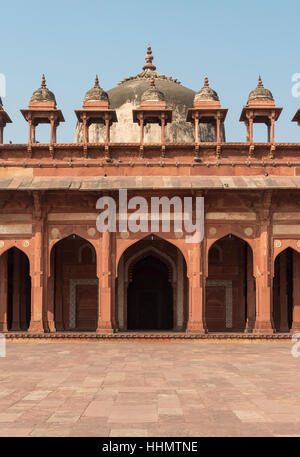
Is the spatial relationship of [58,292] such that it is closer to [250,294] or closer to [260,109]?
[250,294]

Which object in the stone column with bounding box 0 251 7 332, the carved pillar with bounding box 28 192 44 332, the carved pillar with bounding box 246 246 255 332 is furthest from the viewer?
the carved pillar with bounding box 246 246 255 332

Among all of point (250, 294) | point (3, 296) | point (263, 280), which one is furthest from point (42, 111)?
point (250, 294)

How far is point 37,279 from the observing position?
1518cm

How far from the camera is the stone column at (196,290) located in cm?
1490

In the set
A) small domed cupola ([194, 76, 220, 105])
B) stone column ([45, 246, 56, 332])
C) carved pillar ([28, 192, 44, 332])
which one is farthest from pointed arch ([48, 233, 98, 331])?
small domed cupola ([194, 76, 220, 105])

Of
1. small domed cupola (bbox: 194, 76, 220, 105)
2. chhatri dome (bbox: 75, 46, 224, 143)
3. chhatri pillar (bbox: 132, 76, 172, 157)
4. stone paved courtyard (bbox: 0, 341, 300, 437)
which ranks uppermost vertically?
chhatri dome (bbox: 75, 46, 224, 143)

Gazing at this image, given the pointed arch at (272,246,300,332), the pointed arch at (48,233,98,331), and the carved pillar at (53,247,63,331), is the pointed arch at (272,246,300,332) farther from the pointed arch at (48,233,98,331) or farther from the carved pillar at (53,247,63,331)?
the carved pillar at (53,247,63,331)

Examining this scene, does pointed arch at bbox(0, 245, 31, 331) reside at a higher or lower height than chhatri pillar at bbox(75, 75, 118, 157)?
lower

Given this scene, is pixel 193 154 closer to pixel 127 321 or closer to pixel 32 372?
pixel 127 321

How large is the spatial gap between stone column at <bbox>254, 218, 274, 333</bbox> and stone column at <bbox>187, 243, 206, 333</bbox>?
1465 millimetres

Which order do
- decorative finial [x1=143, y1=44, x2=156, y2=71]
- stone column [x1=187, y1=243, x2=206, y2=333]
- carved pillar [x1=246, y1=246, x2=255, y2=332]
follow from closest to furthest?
stone column [x1=187, y1=243, x2=206, y2=333] < carved pillar [x1=246, y1=246, x2=255, y2=332] < decorative finial [x1=143, y1=44, x2=156, y2=71]

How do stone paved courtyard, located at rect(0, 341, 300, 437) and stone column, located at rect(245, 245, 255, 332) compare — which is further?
stone column, located at rect(245, 245, 255, 332)

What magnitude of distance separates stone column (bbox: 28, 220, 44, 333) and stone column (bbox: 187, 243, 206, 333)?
12.7 feet

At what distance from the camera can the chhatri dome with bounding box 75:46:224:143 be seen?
22766 millimetres
